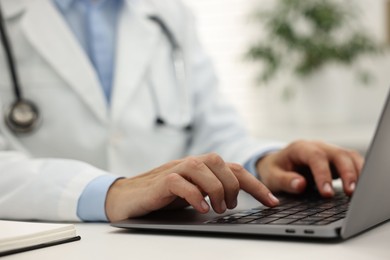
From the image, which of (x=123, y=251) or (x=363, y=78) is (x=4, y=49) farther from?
(x=363, y=78)

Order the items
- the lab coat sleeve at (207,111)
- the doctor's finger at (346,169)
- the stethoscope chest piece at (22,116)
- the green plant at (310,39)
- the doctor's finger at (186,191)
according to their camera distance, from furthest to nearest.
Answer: the green plant at (310,39) → the lab coat sleeve at (207,111) → the stethoscope chest piece at (22,116) → the doctor's finger at (346,169) → the doctor's finger at (186,191)

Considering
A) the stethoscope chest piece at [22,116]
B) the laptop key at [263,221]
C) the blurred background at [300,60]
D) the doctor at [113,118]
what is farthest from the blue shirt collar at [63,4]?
the blurred background at [300,60]

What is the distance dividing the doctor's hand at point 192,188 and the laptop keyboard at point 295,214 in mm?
A: 22

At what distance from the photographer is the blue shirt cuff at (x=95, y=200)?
832 millimetres

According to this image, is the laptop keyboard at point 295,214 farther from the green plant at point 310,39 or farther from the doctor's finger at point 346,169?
the green plant at point 310,39

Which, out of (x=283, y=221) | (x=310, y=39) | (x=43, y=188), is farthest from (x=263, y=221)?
(x=310, y=39)

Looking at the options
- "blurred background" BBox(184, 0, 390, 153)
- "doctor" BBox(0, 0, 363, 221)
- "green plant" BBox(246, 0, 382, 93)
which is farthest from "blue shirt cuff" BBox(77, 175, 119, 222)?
"green plant" BBox(246, 0, 382, 93)

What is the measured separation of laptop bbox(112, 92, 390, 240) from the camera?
23.3 inches

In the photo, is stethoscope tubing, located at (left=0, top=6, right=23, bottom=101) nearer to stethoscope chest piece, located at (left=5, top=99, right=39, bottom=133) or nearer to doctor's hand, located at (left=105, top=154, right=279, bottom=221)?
stethoscope chest piece, located at (left=5, top=99, right=39, bottom=133)

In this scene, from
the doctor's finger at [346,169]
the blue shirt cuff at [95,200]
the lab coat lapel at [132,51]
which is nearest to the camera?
the blue shirt cuff at [95,200]

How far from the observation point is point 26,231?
0.67 meters

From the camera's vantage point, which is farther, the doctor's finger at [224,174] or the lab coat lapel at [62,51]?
the lab coat lapel at [62,51]

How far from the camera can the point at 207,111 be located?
1.46m

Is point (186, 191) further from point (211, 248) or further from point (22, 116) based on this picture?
point (22, 116)
